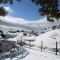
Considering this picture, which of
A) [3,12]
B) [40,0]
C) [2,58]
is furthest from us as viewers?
[2,58]

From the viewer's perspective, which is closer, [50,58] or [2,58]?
[2,58]

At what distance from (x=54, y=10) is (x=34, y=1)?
84cm

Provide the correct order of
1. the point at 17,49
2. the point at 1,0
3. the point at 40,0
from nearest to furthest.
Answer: the point at 40,0 → the point at 1,0 → the point at 17,49

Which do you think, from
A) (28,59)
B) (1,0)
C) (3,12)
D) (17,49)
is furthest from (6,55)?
(1,0)

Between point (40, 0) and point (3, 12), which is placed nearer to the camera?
point (40, 0)

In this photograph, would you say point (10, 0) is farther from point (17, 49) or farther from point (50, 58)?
point (17, 49)

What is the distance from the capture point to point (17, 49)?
611 inches

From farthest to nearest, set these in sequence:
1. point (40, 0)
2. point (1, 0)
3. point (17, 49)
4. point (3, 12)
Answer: point (17, 49) < point (3, 12) < point (1, 0) < point (40, 0)

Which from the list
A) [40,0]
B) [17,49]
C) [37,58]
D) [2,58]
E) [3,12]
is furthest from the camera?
[17,49]

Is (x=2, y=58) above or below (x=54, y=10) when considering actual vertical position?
below

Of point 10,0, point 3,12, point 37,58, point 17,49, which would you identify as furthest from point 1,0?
point 17,49

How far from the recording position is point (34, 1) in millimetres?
7031

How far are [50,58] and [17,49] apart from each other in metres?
2.93

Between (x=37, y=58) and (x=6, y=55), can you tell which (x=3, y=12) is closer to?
(x=6, y=55)
